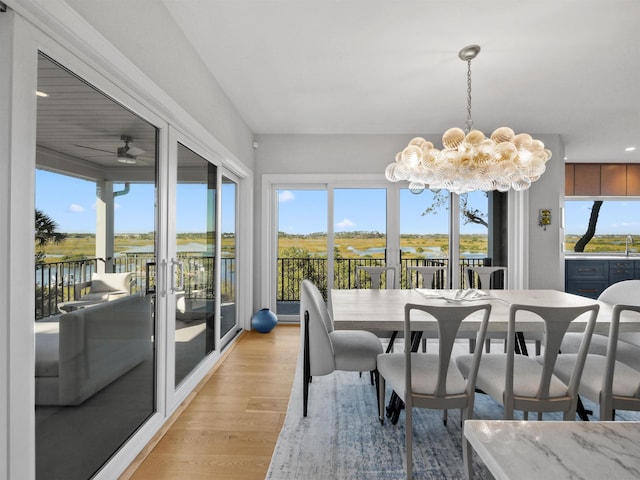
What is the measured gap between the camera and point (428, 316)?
6.63 feet

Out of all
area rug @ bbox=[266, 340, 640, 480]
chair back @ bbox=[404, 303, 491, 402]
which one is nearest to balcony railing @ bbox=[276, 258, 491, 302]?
area rug @ bbox=[266, 340, 640, 480]

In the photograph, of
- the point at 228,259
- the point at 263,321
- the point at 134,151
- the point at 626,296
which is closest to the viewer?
the point at 134,151

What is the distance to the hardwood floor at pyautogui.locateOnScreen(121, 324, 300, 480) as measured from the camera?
183 cm

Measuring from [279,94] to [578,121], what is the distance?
352 cm

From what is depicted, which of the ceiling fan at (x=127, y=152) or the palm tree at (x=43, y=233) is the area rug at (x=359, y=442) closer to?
the palm tree at (x=43, y=233)

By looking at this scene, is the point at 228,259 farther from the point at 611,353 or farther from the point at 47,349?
the point at 611,353

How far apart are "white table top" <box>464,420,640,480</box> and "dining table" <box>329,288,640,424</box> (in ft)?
4.18

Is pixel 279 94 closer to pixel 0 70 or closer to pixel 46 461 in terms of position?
pixel 0 70

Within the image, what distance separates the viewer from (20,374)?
1.17m

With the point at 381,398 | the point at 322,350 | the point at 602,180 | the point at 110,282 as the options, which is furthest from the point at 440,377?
the point at 602,180

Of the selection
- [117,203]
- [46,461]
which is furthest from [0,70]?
[46,461]

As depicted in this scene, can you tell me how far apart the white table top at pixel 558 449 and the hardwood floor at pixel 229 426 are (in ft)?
5.11

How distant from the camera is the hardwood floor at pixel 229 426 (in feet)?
5.99

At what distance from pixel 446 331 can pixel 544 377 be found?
0.56 metres
